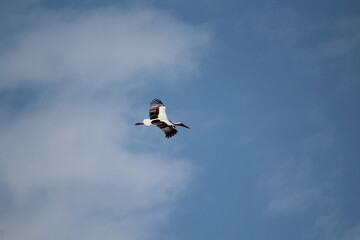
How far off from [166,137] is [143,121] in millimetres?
3982

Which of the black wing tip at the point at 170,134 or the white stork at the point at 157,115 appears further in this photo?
the black wing tip at the point at 170,134

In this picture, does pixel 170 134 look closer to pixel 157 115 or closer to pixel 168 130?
pixel 168 130

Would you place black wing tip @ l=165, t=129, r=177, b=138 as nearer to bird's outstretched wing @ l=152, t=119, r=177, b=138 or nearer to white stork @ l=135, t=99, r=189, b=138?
bird's outstretched wing @ l=152, t=119, r=177, b=138

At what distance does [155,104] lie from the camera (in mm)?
77750

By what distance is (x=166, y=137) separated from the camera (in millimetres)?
79125

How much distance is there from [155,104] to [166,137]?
4699 mm

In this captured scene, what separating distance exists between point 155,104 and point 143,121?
2684mm

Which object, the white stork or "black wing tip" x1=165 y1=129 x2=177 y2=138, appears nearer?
the white stork

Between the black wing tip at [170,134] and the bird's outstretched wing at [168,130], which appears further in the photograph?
the black wing tip at [170,134]

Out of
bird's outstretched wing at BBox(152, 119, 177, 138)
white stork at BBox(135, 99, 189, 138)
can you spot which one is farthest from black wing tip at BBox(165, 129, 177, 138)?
white stork at BBox(135, 99, 189, 138)

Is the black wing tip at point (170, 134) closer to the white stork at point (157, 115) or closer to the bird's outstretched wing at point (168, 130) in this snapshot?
the bird's outstretched wing at point (168, 130)

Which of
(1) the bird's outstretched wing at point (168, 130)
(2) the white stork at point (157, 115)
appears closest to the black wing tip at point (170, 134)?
(1) the bird's outstretched wing at point (168, 130)

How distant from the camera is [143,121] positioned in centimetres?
7738

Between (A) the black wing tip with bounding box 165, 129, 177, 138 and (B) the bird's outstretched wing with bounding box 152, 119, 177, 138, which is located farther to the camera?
(A) the black wing tip with bounding box 165, 129, 177, 138
